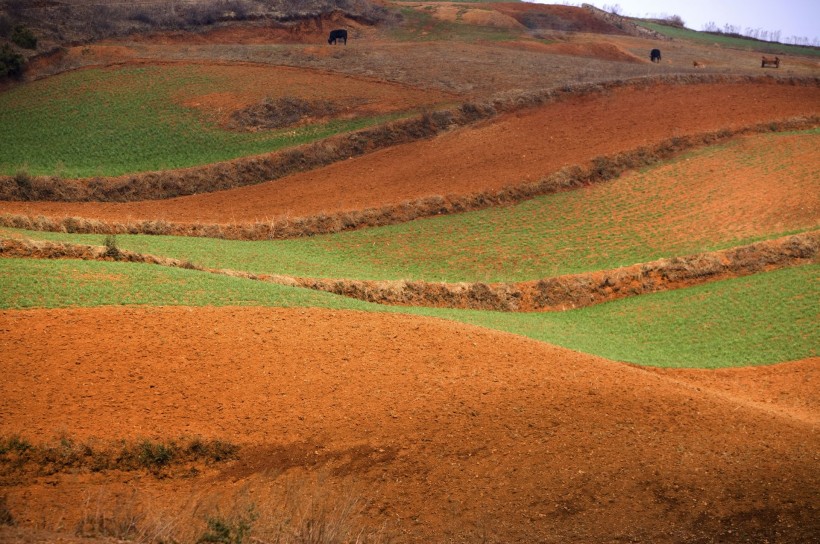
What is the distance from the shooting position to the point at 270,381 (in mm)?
15133

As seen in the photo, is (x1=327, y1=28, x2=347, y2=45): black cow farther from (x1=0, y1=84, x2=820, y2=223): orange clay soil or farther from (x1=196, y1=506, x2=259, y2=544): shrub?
(x1=196, y1=506, x2=259, y2=544): shrub

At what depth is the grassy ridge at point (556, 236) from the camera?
83.8ft

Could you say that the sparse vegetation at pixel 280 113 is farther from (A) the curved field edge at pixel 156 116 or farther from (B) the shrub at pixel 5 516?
(B) the shrub at pixel 5 516

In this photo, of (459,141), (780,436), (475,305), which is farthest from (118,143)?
(780,436)

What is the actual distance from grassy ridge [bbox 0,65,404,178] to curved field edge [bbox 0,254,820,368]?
1550cm

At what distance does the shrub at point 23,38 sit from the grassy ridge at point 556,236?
24188 mm

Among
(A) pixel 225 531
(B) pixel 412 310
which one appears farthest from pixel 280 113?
(A) pixel 225 531

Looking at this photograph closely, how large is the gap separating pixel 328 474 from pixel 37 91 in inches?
1382

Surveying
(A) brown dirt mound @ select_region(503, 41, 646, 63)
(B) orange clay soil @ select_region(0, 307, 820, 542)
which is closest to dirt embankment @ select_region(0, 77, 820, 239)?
(A) brown dirt mound @ select_region(503, 41, 646, 63)

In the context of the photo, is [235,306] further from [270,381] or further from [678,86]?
[678,86]

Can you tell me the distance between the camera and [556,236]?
95.8 feet

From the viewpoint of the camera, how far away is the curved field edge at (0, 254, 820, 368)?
1791cm

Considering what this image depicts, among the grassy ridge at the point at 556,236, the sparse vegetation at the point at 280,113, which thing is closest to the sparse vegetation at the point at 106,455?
the grassy ridge at the point at 556,236

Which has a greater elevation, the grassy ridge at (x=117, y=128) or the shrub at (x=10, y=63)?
the shrub at (x=10, y=63)
